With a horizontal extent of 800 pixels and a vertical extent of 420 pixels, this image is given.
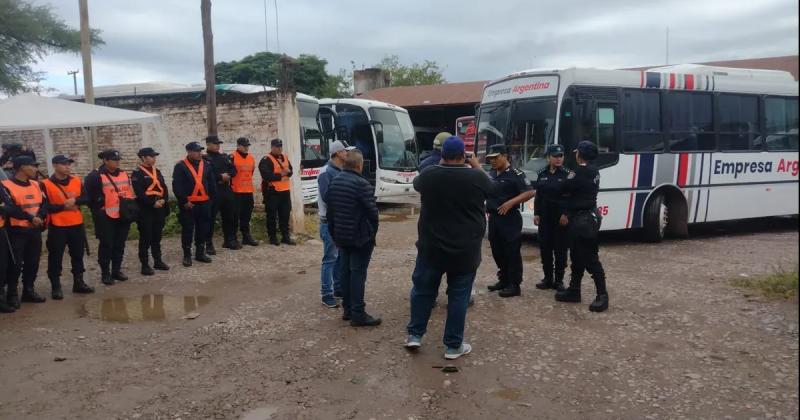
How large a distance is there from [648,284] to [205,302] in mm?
5028

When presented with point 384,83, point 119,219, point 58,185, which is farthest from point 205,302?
point 384,83

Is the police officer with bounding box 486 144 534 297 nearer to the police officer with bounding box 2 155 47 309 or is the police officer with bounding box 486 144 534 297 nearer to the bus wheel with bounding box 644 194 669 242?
the bus wheel with bounding box 644 194 669 242

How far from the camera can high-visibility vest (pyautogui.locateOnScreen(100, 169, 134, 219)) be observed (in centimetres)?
698

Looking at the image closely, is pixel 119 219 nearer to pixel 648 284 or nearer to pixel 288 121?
pixel 288 121

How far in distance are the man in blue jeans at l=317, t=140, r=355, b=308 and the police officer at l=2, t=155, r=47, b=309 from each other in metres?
2.98

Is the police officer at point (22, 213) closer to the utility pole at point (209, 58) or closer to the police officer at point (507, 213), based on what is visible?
the utility pole at point (209, 58)

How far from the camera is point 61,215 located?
654 centimetres

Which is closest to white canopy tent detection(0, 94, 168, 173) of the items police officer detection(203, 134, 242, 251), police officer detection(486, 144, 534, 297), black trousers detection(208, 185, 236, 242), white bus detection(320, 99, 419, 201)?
police officer detection(203, 134, 242, 251)

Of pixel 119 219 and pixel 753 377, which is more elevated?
pixel 119 219

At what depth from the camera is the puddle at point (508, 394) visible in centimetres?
398

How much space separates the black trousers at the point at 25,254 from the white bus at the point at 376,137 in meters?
8.41

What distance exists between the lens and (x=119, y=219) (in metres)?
7.12

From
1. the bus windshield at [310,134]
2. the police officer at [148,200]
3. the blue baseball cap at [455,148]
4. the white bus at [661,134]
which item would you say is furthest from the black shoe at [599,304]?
the bus windshield at [310,134]

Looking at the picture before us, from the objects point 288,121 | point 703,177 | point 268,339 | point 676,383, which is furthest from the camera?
point 288,121
